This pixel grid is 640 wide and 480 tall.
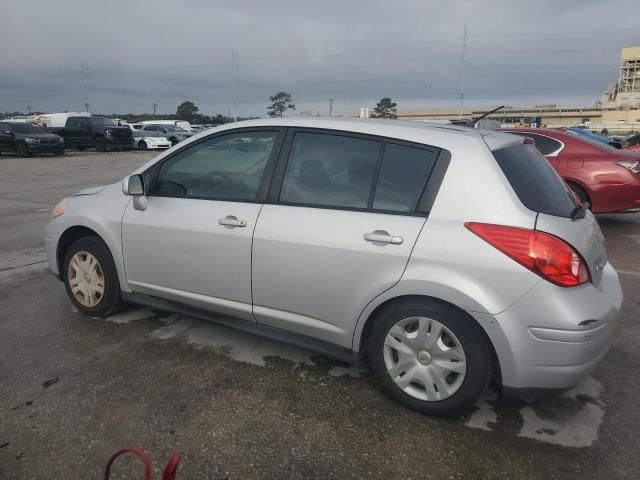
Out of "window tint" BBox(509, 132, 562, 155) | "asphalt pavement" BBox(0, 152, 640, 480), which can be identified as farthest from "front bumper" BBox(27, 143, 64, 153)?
"window tint" BBox(509, 132, 562, 155)

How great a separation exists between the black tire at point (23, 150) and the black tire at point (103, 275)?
21.6 meters

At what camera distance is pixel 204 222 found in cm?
325

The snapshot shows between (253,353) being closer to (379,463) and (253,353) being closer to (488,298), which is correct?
(379,463)

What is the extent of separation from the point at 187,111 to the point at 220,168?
91.9m

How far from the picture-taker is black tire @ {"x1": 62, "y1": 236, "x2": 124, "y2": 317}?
3.82 m

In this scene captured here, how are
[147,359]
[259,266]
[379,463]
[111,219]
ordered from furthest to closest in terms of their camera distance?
[111,219], [147,359], [259,266], [379,463]

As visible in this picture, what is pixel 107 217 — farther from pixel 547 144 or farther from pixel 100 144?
pixel 100 144

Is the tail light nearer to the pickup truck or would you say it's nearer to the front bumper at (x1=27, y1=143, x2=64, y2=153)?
the front bumper at (x1=27, y1=143, x2=64, y2=153)

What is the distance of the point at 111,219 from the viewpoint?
3723 millimetres

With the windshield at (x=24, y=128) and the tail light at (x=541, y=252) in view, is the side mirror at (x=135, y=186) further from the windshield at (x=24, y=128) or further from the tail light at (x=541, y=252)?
the windshield at (x=24, y=128)

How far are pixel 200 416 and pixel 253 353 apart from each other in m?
0.80

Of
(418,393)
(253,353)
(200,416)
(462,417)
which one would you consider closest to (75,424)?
(200,416)

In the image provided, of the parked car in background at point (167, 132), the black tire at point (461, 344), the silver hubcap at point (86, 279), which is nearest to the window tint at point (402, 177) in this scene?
the black tire at point (461, 344)

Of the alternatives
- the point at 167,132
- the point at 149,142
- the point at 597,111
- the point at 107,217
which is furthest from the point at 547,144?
the point at 597,111
